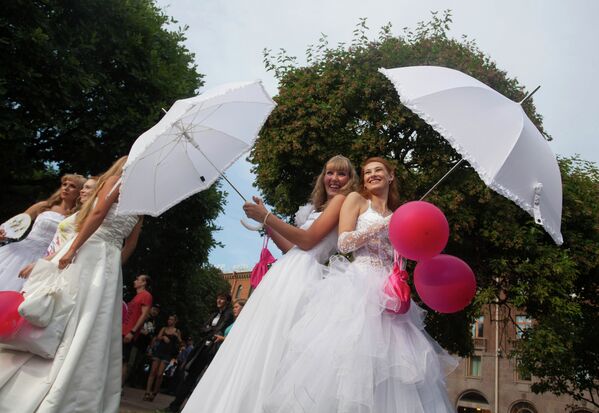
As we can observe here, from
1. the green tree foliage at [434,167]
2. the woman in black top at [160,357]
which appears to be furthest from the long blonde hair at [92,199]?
the green tree foliage at [434,167]

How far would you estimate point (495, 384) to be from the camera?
34.2 meters

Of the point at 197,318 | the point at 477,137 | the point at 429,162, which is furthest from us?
the point at 197,318

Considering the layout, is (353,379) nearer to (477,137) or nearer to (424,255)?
(424,255)

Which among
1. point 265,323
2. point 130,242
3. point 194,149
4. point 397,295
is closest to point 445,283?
point 397,295

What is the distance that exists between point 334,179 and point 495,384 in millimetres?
35447

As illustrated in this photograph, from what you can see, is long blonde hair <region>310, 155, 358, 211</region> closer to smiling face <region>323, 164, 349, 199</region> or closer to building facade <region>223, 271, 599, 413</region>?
smiling face <region>323, 164, 349, 199</region>

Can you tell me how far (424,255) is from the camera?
120 inches

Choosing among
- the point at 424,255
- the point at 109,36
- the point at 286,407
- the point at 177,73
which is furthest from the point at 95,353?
the point at 177,73

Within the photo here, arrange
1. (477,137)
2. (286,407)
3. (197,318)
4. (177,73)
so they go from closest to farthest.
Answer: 1. (286,407)
2. (477,137)
3. (177,73)
4. (197,318)

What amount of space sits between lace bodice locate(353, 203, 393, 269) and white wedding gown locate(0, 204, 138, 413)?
2089 mm

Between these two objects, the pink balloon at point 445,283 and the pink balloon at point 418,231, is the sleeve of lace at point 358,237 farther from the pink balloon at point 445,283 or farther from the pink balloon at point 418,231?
the pink balloon at point 445,283

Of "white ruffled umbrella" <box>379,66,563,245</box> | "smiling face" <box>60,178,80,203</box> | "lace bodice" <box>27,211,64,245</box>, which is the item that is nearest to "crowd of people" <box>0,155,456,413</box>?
"white ruffled umbrella" <box>379,66,563,245</box>

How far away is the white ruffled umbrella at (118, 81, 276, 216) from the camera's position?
399cm

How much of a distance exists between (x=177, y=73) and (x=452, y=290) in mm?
12376
